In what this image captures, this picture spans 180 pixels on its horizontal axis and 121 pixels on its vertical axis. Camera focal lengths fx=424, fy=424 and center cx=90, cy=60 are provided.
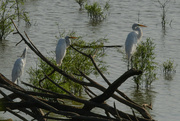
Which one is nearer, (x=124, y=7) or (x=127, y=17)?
(x=127, y=17)

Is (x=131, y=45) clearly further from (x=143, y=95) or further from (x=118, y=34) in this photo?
(x=118, y=34)

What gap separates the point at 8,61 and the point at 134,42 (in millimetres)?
4757

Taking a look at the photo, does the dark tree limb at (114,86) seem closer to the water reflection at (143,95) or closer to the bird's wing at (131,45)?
the bird's wing at (131,45)

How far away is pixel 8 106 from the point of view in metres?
2.96

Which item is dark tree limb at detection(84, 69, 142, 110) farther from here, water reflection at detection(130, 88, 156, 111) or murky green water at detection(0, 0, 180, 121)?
water reflection at detection(130, 88, 156, 111)

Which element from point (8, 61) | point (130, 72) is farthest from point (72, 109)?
point (8, 61)

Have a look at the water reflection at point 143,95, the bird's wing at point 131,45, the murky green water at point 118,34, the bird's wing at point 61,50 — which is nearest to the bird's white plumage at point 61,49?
the bird's wing at point 61,50

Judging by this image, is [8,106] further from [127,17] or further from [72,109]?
[127,17]

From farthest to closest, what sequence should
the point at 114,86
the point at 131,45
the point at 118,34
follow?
the point at 118,34, the point at 131,45, the point at 114,86

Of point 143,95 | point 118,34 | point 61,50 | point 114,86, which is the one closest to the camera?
point 114,86

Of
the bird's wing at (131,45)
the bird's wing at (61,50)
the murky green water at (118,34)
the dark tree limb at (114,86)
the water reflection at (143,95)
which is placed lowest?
the water reflection at (143,95)

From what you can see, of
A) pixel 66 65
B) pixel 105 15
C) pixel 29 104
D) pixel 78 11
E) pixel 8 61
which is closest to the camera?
pixel 29 104

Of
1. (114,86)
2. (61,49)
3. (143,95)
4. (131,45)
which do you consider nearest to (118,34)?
(143,95)

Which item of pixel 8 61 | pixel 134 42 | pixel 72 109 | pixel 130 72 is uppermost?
pixel 130 72
